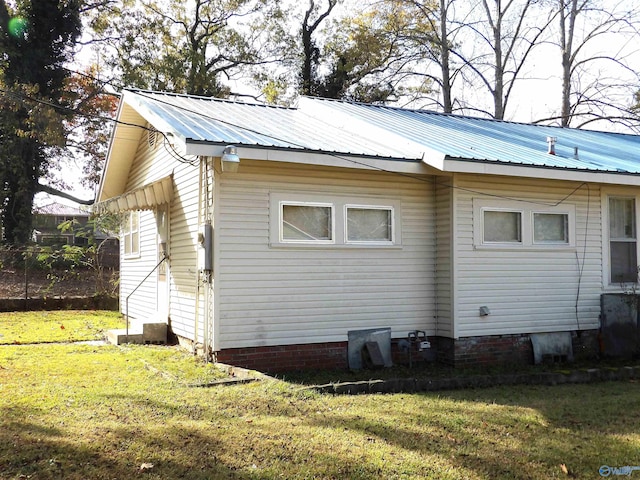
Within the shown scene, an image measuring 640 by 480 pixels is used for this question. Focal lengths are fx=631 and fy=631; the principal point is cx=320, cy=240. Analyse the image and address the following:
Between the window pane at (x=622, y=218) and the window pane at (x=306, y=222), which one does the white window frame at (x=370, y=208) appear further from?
the window pane at (x=622, y=218)

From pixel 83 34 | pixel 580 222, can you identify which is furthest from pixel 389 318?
pixel 83 34

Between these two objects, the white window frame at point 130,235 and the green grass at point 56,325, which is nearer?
the green grass at point 56,325

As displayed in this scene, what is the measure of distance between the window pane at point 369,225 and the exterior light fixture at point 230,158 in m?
2.25

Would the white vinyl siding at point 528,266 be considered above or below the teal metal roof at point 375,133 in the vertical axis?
below

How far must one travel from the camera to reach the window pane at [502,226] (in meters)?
10.4

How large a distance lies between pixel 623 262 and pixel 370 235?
5.16 metres

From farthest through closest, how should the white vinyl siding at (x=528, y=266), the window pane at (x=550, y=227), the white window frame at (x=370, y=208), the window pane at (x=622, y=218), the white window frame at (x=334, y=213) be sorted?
the window pane at (x=622, y=218)
the window pane at (x=550, y=227)
the white vinyl siding at (x=528, y=266)
the white window frame at (x=370, y=208)
the white window frame at (x=334, y=213)

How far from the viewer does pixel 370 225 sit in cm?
1001

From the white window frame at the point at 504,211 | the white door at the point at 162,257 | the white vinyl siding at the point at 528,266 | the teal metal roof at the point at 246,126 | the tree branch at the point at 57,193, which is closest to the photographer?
the teal metal roof at the point at 246,126

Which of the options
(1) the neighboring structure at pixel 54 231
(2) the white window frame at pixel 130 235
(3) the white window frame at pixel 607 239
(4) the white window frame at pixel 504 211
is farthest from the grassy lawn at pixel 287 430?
(1) the neighboring structure at pixel 54 231

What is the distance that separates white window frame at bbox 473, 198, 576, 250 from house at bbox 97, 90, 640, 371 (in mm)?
24

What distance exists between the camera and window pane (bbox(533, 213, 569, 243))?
35.5 ft

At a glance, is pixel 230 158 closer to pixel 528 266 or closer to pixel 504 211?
pixel 504 211

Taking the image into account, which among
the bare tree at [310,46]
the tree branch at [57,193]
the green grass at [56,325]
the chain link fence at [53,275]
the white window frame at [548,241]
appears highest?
the bare tree at [310,46]
